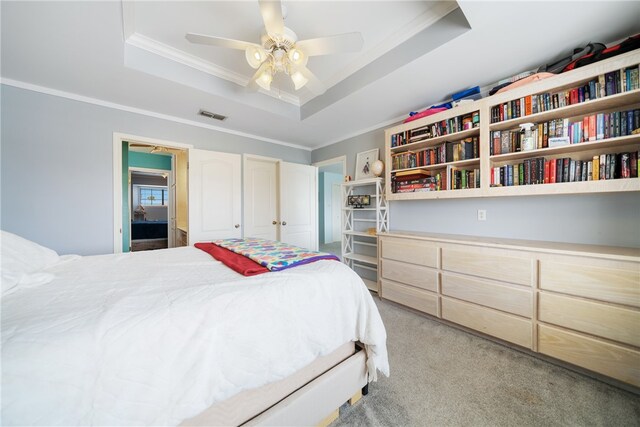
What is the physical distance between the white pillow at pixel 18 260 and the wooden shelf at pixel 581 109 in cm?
328

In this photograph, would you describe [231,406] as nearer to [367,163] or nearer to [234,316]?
[234,316]

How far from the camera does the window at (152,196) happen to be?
8.24 meters

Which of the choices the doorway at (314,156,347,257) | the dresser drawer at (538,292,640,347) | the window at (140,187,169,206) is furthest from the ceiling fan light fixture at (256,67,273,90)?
the window at (140,187,169,206)

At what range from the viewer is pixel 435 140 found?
8.06ft

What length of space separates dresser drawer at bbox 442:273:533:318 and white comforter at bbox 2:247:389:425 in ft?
3.94

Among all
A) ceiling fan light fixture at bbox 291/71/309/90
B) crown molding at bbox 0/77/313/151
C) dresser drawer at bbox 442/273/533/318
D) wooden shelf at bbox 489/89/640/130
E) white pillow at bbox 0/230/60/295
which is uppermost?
crown molding at bbox 0/77/313/151

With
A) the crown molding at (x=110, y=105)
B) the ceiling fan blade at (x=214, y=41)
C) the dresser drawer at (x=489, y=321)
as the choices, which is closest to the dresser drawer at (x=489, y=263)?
the dresser drawer at (x=489, y=321)

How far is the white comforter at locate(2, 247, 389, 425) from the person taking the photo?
24.7 inches

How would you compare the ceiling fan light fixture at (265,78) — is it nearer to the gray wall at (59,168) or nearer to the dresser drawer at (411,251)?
the gray wall at (59,168)

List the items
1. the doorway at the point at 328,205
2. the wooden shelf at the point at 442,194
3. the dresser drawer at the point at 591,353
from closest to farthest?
the dresser drawer at the point at 591,353
the wooden shelf at the point at 442,194
the doorway at the point at 328,205

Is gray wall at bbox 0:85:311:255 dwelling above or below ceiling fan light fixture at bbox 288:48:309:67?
below

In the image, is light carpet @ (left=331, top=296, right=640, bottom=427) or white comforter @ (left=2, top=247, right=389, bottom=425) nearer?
white comforter @ (left=2, top=247, right=389, bottom=425)

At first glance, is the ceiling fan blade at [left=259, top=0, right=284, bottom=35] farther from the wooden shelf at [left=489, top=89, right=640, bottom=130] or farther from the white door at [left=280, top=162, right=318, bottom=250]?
the white door at [left=280, top=162, right=318, bottom=250]

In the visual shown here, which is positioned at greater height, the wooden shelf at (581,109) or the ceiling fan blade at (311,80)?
the ceiling fan blade at (311,80)
